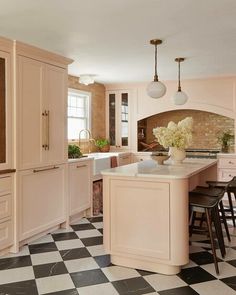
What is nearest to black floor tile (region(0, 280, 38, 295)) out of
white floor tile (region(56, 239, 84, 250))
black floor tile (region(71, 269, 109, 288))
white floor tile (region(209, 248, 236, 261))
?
black floor tile (region(71, 269, 109, 288))

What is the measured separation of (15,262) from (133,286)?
1181 mm

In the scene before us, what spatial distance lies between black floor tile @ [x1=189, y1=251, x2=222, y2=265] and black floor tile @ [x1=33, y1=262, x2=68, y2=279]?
4.04 feet

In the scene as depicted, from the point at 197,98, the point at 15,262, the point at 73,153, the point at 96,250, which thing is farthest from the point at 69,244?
the point at 197,98

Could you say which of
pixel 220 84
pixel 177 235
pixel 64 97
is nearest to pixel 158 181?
pixel 177 235

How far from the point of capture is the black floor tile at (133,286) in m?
2.41

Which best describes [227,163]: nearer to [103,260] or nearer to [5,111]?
[103,260]

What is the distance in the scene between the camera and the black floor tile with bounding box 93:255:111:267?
9.65ft

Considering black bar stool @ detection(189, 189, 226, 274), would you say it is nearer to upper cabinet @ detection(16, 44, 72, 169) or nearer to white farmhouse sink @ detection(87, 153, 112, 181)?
upper cabinet @ detection(16, 44, 72, 169)

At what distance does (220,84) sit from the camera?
18.9ft

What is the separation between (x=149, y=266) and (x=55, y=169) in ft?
5.41

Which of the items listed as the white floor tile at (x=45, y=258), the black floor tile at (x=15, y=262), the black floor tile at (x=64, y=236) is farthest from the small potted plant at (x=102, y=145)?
the black floor tile at (x=15, y=262)

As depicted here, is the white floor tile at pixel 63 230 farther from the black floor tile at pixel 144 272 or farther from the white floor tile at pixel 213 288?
the white floor tile at pixel 213 288

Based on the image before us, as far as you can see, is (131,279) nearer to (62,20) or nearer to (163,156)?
(163,156)

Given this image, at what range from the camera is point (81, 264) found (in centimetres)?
294
